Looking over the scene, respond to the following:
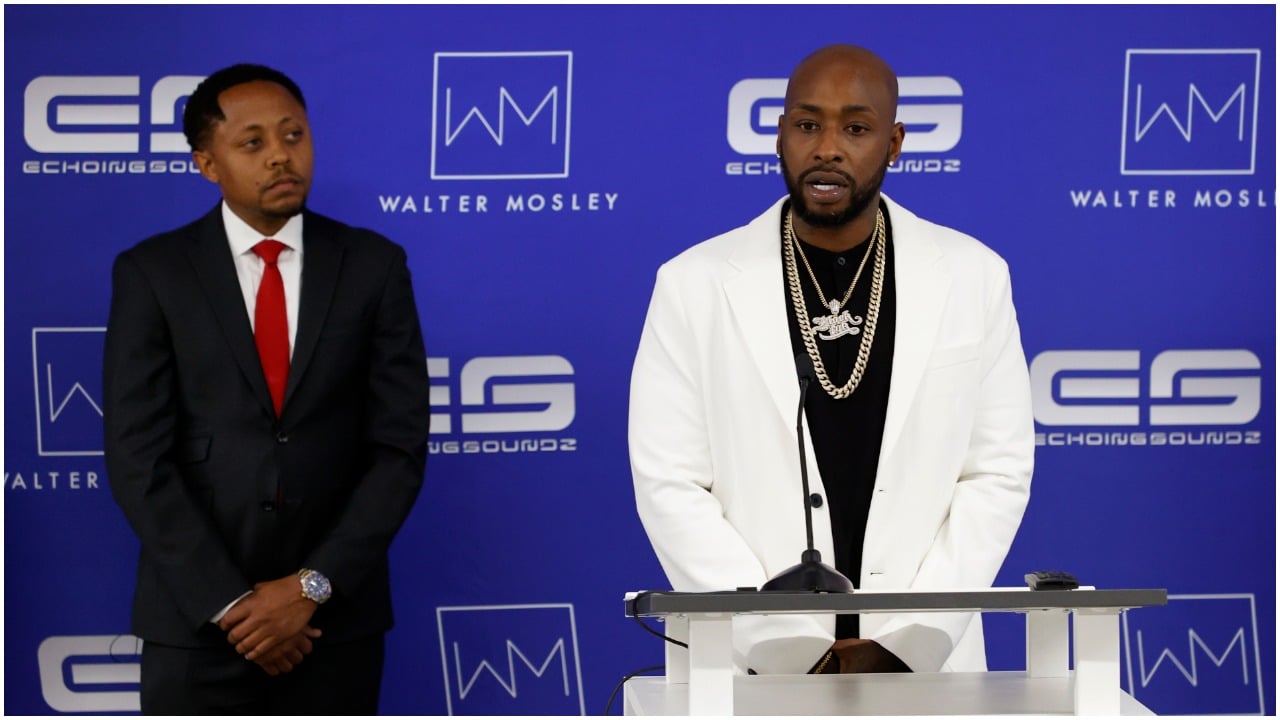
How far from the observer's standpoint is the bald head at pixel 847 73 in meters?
3.52

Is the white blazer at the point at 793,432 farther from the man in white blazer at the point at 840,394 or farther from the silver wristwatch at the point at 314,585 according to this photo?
the silver wristwatch at the point at 314,585

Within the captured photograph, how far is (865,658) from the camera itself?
315 cm

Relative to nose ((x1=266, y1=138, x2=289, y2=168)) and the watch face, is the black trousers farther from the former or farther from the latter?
nose ((x1=266, y1=138, x2=289, y2=168))

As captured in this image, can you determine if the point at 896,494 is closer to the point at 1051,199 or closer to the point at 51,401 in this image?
the point at 1051,199

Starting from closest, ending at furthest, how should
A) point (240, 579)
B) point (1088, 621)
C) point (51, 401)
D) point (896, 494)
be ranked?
point (1088, 621), point (896, 494), point (240, 579), point (51, 401)

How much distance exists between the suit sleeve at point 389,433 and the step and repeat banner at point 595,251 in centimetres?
72

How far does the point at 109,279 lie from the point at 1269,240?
3439 mm

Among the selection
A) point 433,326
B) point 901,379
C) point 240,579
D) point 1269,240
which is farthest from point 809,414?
point 1269,240

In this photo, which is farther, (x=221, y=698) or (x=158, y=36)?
(x=158, y=36)

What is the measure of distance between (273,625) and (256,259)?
3.03ft

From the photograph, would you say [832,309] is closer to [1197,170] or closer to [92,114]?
[1197,170]

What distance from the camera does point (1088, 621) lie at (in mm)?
2551

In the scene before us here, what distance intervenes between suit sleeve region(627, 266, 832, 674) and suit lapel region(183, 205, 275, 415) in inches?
39.2

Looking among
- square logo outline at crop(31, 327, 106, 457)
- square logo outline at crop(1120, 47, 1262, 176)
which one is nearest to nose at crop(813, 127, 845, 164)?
square logo outline at crop(1120, 47, 1262, 176)
